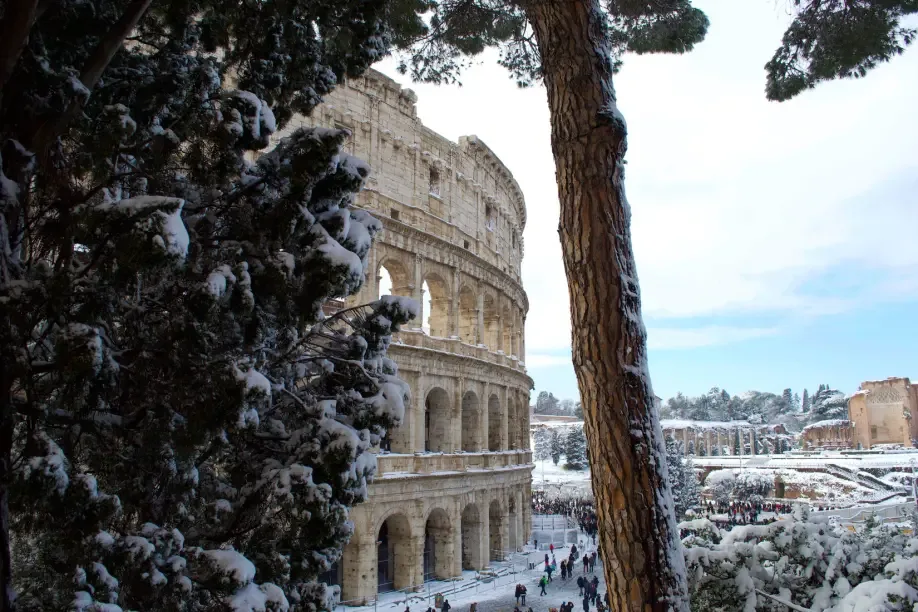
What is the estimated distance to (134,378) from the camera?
18.9 feet

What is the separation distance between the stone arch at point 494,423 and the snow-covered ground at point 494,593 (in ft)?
13.3

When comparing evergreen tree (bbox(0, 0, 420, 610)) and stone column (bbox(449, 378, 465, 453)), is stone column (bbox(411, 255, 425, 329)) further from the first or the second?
evergreen tree (bbox(0, 0, 420, 610))

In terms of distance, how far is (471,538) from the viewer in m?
21.9

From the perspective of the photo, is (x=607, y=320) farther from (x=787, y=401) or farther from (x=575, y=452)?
(x=787, y=401)

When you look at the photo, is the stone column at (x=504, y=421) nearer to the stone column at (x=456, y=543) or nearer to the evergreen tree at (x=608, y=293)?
the stone column at (x=456, y=543)

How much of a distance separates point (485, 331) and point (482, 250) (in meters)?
3.26

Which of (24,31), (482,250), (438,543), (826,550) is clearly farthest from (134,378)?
(482,250)

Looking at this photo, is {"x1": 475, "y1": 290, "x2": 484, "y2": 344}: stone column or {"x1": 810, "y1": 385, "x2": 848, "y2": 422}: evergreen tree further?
{"x1": 810, "y1": 385, "x2": 848, "y2": 422}: evergreen tree

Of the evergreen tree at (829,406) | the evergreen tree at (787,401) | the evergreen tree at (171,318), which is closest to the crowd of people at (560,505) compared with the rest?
the evergreen tree at (171,318)

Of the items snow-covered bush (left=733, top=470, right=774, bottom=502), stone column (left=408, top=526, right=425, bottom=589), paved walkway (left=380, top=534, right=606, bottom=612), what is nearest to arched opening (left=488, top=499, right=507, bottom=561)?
paved walkway (left=380, top=534, right=606, bottom=612)

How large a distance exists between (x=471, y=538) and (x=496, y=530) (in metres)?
1.85

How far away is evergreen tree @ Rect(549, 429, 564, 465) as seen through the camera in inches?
2959

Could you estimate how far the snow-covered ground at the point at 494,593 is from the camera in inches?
686

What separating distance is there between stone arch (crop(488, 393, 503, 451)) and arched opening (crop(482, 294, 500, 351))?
6.62ft
